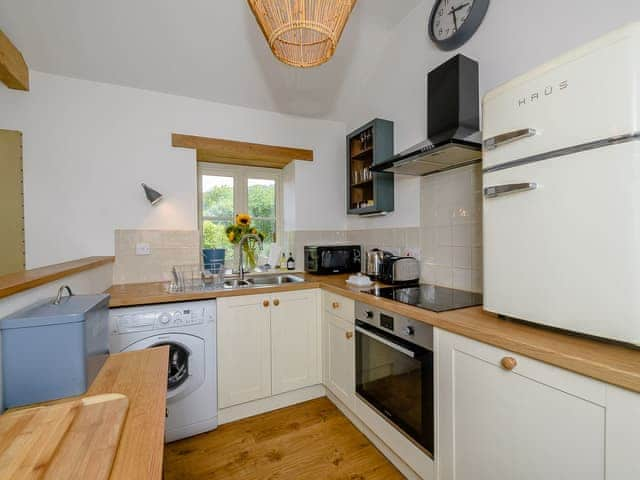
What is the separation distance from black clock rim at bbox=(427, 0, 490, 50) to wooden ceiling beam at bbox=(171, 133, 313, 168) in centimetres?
140

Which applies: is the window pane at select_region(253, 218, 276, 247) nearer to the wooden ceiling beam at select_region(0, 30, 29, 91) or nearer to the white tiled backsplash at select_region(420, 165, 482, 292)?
the white tiled backsplash at select_region(420, 165, 482, 292)

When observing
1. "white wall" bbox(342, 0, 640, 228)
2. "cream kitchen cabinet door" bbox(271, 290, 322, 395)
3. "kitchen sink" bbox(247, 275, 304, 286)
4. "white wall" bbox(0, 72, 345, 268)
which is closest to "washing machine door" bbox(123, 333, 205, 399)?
"cream kitchen cabinet door" bbox(271, 290, 322, 395)

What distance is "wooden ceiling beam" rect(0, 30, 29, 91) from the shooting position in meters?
1.72

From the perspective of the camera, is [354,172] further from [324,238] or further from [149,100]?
[149,100]

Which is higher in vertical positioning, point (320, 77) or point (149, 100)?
point (320, 77)

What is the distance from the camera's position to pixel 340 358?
2006 millimetres

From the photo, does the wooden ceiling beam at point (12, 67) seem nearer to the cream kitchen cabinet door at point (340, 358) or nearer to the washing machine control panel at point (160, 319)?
the washing machine control panel at point (160, 319)

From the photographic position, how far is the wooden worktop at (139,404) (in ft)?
1.83

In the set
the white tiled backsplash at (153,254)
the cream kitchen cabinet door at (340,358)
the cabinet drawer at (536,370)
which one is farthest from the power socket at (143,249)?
the cabinet drawer at (536,370)

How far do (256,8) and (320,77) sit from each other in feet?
5.27

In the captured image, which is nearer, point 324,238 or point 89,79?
point 89,79

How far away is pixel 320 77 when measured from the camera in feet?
8.43

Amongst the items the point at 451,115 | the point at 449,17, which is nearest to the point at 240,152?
the point at 451,115

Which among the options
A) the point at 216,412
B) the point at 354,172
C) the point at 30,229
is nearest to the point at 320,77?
the point at 354,172
